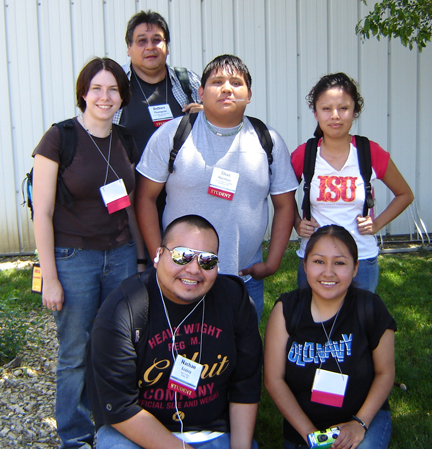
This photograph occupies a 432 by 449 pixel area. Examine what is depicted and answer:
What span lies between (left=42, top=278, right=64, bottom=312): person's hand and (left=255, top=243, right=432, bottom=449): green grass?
150 centimetres

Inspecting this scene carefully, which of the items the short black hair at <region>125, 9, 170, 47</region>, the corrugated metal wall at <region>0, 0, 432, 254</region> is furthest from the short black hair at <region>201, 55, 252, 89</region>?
the corrugated metal wall at <region>0, 0, 432, 254</region>

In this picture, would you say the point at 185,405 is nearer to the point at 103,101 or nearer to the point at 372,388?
the point at 372,388

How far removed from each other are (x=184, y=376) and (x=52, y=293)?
87 centimetres

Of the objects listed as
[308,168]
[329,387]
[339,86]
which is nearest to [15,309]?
[308,168]

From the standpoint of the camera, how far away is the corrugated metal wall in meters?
6.78

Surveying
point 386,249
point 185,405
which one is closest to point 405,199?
point 185,405

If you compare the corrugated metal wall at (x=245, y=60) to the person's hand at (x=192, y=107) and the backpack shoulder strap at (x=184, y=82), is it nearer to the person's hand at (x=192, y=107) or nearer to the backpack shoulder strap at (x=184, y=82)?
the backpack shoulder strap at (x=184, y=82)

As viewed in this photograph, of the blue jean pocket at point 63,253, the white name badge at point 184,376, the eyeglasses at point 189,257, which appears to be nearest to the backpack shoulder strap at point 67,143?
the blue jean pocket at point 63,253

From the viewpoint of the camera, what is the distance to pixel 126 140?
293 cm

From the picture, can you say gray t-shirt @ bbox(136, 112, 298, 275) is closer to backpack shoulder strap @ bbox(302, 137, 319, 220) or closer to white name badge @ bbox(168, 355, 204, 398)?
backpack shoulder strap @ bbox(302, 137, 319, 220)

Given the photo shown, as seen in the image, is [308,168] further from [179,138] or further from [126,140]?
[126,140]

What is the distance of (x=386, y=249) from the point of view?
23.1ft

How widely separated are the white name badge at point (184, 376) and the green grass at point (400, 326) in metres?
1.10

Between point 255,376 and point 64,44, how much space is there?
19.3 feet
